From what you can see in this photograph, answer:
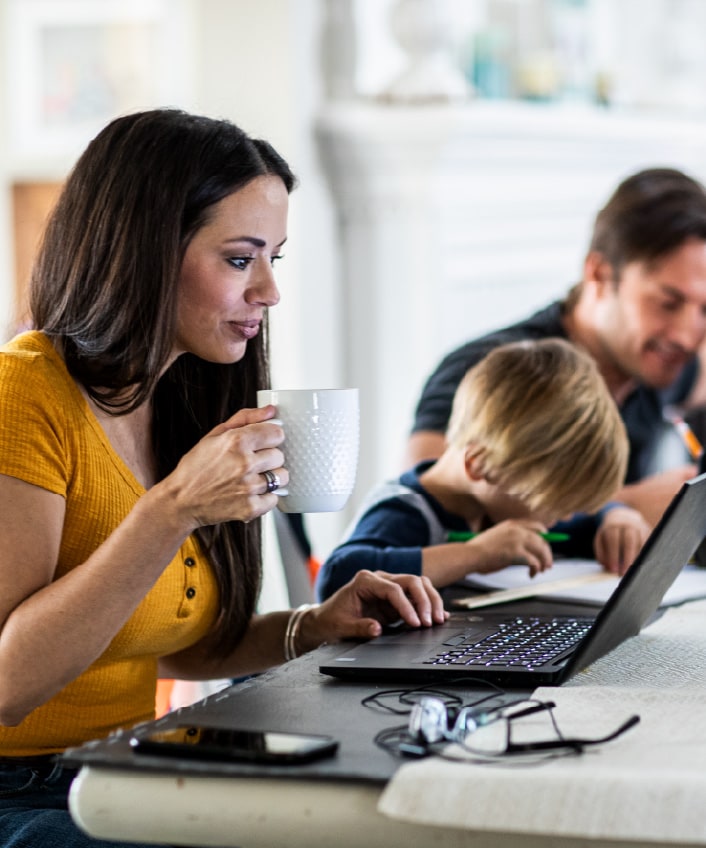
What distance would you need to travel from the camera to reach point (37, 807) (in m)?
1.21

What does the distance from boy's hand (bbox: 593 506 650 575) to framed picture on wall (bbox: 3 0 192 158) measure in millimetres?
2453

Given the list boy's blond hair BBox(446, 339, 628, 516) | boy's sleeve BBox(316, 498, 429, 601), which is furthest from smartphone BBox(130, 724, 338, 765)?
boy's blond hair BBox(446, 339, 628, 516)

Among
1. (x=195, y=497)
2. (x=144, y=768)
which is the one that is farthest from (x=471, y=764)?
(x=195, y=497)

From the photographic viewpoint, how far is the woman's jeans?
1.08 metres

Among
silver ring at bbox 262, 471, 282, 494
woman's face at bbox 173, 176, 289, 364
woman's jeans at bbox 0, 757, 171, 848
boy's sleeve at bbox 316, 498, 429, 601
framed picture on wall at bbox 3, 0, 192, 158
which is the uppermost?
framed picture on wall at bbox 3, 0, 192, 158

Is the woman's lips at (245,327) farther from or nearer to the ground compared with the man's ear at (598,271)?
farther from the ground

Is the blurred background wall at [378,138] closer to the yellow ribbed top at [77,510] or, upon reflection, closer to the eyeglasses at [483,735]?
the yellow ribbed top at [77,510]

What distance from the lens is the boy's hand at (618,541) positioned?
165 cm

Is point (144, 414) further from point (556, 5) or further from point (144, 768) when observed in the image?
point (556, 5)

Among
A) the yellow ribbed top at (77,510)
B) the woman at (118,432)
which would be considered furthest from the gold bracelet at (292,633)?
the yellow ribbed top at (77,510)

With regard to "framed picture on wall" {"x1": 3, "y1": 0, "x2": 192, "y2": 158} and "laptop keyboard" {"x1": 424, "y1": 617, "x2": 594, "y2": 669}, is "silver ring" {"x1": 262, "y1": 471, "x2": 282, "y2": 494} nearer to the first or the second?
"laptop keyboard" {"x1": 424, "y1": 617, "x2": 594, "y2": 669}

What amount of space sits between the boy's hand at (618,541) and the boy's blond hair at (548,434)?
0.18ft

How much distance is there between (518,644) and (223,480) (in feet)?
0.97

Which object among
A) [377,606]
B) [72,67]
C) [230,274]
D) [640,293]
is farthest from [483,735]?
[72,67]
